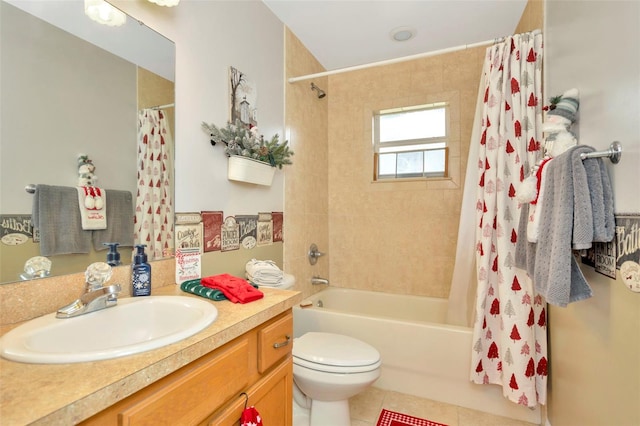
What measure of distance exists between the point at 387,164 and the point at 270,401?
2189 millimetres

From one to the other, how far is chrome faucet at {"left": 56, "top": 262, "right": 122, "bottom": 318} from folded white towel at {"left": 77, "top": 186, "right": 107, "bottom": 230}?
0.16 metres

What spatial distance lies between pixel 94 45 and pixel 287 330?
3.95 ft

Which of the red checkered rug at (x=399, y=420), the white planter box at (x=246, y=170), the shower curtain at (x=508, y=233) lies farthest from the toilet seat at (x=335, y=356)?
the white planter box at (x=246, y=170)

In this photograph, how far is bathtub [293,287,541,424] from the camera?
180 centimetres

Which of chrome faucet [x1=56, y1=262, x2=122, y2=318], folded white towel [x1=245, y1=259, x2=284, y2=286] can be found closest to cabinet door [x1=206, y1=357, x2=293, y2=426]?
chrome faucet [x1=56, y1=262, x2=122, y2=318]

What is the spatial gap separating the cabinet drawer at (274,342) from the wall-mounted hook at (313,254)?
4.51ft

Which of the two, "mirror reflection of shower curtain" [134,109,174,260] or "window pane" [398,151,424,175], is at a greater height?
"window pane" [398,151,424,175]

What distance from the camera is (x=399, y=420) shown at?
1.72 meters

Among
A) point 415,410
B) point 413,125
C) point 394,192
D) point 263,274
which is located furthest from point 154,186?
point 413,125

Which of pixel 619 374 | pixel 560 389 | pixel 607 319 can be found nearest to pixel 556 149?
pixel 607 319

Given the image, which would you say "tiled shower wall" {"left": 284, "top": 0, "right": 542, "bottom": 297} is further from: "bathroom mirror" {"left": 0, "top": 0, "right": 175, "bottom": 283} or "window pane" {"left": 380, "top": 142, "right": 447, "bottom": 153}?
"bathroom mirror" {"left": 0, "top": 0, "right": 175, "bottom": 283}

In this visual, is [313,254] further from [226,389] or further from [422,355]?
[226,389]

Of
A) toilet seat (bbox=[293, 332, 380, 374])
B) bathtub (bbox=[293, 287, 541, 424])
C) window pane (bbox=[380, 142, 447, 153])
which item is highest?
window pane (bbox=[380, 142, 447, 153])

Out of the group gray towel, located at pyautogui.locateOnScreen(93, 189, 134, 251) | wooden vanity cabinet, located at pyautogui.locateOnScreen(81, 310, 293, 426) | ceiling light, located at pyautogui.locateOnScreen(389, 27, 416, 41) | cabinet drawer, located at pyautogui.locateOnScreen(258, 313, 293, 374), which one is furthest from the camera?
ceiling light, located at pyautogui.locateOnScreen(389, 27, 416, 41)
